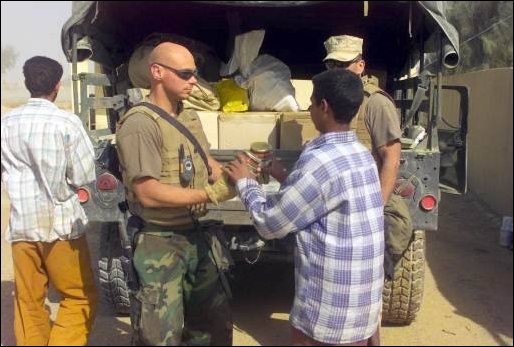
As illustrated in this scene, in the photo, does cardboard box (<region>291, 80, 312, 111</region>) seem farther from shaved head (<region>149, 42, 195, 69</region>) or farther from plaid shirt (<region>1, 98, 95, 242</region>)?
shaved head (<region>149, 42, 195, 69</region>)

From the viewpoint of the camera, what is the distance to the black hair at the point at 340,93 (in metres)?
2.17

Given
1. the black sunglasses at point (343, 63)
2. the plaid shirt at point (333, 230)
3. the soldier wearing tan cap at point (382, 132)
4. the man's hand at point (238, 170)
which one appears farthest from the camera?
the black sunglasses at point (343, 63)

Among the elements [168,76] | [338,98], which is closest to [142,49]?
[168,76]

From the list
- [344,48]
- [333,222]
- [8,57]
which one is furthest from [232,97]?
[8,57]

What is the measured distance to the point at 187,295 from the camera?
2812 mm

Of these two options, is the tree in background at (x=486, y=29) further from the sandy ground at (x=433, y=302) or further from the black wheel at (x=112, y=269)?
the black wheel at (x=112, y=269)

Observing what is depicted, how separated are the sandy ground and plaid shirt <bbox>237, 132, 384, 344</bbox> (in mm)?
638

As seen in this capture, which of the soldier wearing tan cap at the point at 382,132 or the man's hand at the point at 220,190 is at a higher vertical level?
the soldier wearing tan cap at the point at 382,132

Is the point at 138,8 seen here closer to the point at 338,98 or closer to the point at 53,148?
the point at 53,148

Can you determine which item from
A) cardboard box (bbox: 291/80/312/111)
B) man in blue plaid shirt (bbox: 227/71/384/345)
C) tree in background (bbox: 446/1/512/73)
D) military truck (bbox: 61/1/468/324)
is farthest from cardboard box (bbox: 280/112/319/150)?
tree in background (bbox: 446/1/512/73)

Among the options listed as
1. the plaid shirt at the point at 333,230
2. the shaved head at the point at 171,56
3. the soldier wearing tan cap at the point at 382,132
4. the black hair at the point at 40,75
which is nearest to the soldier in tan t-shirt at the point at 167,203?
the shaved head at the point at 171,56

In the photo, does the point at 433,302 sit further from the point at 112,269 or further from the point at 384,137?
the point at 112,269

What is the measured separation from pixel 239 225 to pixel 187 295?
97 centimetres

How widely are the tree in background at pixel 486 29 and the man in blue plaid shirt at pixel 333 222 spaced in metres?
7.36
